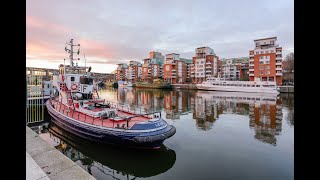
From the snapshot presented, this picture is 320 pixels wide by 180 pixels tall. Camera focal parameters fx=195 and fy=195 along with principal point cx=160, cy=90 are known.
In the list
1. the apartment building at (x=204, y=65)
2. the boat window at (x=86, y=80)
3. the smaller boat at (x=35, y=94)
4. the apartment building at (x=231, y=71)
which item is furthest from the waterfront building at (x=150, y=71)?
the boat window at (x=86, y=80)

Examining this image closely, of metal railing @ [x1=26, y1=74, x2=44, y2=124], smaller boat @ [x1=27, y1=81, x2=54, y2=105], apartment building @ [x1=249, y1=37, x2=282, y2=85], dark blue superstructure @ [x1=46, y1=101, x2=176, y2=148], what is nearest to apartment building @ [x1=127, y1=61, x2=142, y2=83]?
apartment building @ [x1=249, y1=37, x2=282, y2=85]

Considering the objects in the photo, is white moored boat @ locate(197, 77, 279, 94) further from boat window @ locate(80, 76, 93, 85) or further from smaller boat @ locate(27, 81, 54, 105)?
boat window @ locate(80, 76, 93, 85)

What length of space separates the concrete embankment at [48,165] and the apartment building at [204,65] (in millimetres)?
75248

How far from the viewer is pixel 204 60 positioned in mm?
79688

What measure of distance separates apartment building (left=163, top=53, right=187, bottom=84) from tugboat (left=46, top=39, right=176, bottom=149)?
70.5m

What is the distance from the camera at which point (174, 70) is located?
87562mm

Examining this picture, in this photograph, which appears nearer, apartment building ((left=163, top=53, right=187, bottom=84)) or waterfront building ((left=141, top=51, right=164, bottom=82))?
apartment building ((left=163, top=53, right=187, bottom=84))

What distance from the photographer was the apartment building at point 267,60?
192ft

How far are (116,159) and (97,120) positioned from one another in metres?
3.94

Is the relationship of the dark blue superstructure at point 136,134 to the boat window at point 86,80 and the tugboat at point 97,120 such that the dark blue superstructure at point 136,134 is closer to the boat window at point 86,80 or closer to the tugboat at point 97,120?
the tugboat at point 97,120

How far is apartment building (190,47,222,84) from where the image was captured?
79.8 meters

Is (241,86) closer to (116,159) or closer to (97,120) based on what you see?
(97,120)
